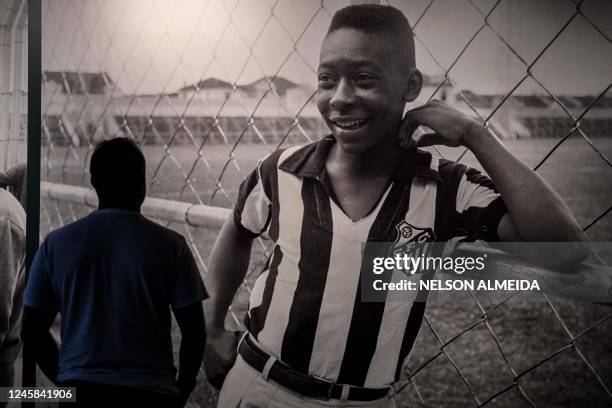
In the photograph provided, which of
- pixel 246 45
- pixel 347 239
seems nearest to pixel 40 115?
pixel 246 45

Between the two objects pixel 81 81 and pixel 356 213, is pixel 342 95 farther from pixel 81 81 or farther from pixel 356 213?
pixel 81 81

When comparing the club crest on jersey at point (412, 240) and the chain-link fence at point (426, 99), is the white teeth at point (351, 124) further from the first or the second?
the club crest on jersey at point (412, 240)

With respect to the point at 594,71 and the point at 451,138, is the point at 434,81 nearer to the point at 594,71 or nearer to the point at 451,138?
the point at 451,138

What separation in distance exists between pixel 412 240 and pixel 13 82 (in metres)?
1.87

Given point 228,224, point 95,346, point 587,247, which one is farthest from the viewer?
point 228,224

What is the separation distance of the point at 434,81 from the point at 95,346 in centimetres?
107

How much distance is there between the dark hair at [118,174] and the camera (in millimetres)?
1737

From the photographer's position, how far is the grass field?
146 centimetres

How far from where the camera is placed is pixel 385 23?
1.60 m

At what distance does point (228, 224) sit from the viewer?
1.89 metres

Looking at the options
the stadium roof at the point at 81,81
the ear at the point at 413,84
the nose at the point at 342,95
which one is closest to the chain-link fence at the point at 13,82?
the stadium roof at the point at 81,81

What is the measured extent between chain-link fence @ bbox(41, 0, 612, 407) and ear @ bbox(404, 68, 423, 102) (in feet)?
0.06

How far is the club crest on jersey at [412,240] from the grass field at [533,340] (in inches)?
5.1

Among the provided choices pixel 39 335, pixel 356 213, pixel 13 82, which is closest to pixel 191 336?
pixel 39 335
